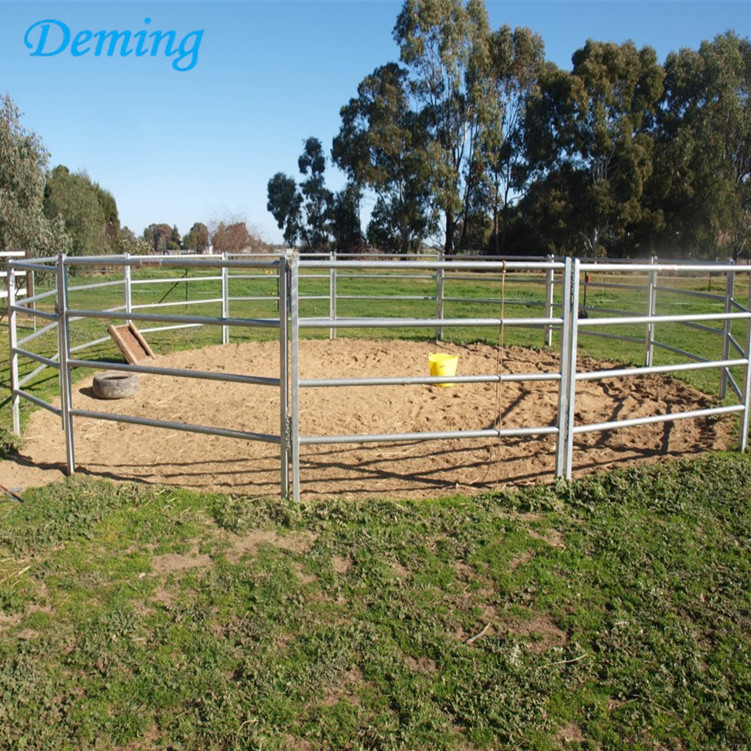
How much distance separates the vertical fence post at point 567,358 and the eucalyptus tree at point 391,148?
29856 millimetres

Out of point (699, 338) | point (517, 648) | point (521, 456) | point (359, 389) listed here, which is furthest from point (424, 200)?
point (517, 648)

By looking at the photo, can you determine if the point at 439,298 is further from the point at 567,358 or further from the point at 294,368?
the point at 294,368

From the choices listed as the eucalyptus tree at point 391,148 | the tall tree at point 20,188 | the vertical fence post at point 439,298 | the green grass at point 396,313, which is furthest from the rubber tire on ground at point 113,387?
the eucalyptus tree at point 391,148

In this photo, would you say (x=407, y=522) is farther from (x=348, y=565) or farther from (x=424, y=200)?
(x=424, y=200)

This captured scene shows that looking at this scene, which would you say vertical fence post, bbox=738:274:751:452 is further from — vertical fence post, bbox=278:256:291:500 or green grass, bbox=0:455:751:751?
vertical fence post, bbox=278:256:291:500

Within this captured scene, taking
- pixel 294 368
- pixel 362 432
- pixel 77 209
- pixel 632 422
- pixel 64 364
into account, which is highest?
pixel 77 209

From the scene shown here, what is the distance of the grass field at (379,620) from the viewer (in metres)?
2.58

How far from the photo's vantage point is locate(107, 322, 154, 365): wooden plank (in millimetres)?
9047

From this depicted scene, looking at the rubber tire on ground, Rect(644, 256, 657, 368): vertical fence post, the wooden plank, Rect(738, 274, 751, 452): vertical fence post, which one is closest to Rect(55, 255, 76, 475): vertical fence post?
the rubber tire on ground

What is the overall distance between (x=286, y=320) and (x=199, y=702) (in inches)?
88.5

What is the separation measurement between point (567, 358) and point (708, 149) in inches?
1327

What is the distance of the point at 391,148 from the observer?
112ft

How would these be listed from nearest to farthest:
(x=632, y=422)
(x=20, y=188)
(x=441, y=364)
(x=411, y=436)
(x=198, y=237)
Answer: (x=411, y=436), (x=632, y=422), (x=441, y=364), (x=20, y=188), (x=198, y=237)

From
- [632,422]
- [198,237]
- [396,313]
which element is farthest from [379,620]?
[198,237]
